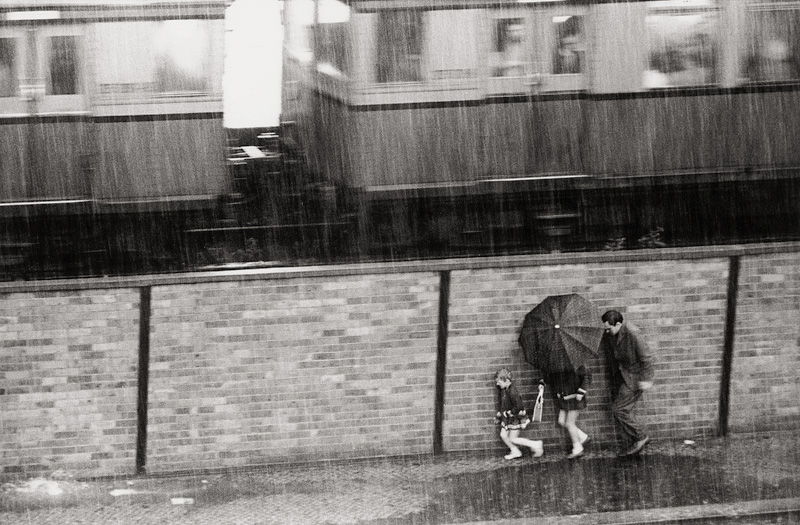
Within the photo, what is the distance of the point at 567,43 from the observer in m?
10.4

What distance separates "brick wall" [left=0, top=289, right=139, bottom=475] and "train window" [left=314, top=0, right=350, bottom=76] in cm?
328

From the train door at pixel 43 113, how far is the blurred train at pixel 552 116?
256cm

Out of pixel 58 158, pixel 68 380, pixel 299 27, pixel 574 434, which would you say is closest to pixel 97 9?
pixel 58 158

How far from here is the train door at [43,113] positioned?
9.85 m

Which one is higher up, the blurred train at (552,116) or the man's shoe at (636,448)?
the blurred train at (552,116)

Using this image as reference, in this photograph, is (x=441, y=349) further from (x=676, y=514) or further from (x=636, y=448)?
(x=676, y=514)

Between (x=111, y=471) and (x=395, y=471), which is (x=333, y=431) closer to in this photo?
(x=395, y=471)

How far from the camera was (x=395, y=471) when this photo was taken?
29.5ft

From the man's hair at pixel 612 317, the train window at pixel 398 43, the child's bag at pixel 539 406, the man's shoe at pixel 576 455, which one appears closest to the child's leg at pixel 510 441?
the child's bag at pixel 539 406

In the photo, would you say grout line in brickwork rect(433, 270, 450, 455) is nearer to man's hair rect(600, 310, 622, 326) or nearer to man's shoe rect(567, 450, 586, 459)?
man's shoe rect(567, 450, 586, 459)

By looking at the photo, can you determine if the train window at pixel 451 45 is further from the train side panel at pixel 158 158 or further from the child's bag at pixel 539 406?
the child's bag at pixel 539 406

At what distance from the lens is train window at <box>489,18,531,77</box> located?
33.3ft

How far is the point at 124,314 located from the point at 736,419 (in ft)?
18.4

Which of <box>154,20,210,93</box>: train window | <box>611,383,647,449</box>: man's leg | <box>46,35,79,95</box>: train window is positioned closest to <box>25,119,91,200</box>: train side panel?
<box>46,35,79,95</box>: train window
